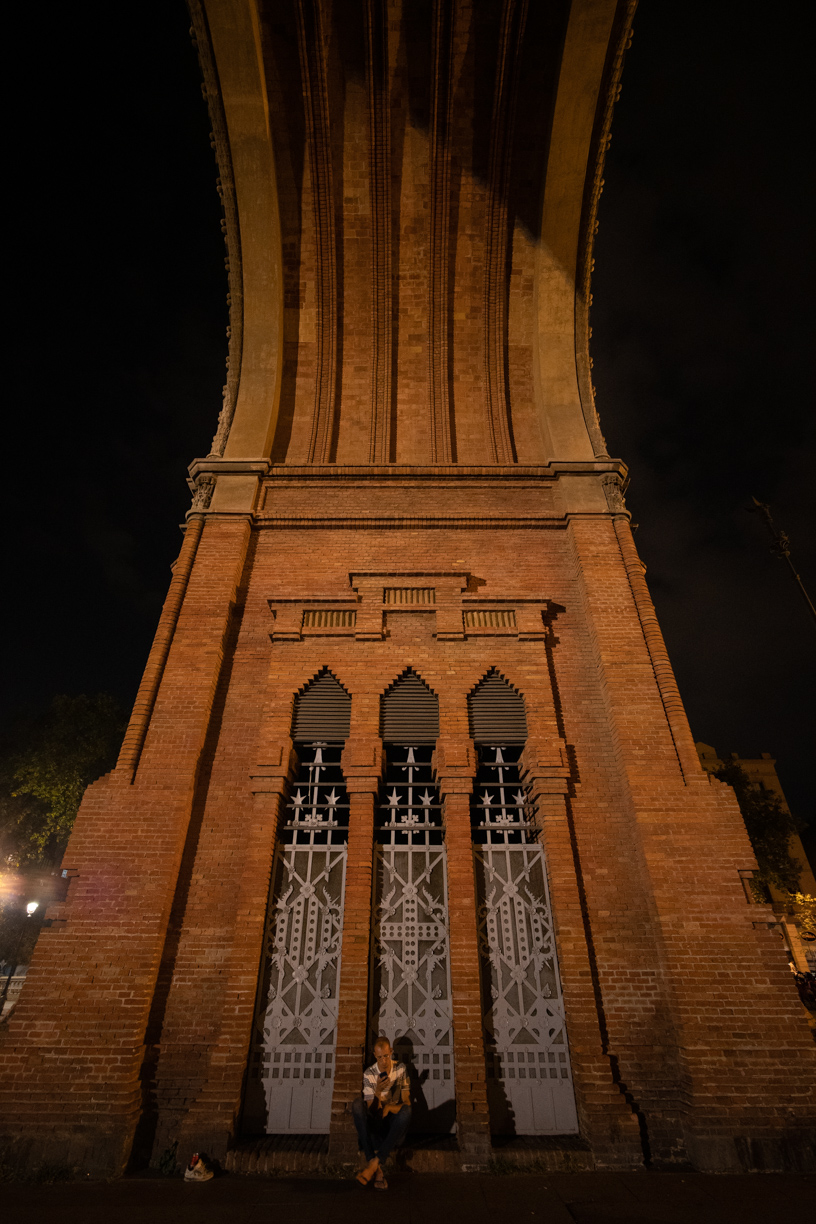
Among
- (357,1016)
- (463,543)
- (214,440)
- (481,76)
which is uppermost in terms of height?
(481,76)

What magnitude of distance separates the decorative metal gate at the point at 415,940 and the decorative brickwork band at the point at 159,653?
2640mm

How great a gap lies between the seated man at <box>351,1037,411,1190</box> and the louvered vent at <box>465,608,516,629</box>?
4.15m

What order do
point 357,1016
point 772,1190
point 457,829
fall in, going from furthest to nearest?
1. point 457,829
2. point 357,1016
3. point 772,1190

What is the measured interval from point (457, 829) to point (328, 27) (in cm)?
1107

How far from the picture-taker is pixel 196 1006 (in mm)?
4809

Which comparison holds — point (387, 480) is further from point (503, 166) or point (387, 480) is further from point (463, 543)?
point (503, 166)

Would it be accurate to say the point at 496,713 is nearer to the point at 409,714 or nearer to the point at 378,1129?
the point at 409,714

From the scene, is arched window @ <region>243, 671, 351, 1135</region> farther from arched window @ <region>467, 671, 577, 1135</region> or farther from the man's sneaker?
arched window @ <region>467, 671, 577, 1135</region>

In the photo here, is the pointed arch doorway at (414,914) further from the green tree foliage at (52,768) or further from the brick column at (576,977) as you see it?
the green tree foliage at (52,768)

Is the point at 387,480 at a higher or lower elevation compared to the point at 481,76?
lower

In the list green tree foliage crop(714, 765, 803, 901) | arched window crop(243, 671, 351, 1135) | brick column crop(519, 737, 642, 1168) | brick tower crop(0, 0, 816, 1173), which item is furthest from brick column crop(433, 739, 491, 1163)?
green tree foliage crop(714, 765, 803, 901)

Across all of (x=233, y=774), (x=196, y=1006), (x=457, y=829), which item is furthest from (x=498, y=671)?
(x=196, y=1006)

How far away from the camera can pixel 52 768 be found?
20.0 m

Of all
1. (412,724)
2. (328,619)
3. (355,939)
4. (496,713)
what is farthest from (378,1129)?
(328,619)
